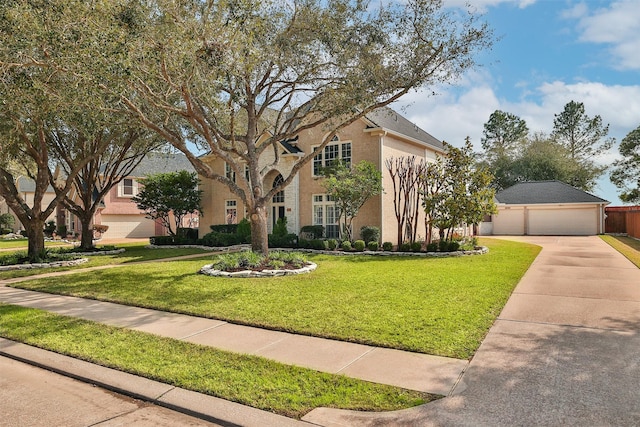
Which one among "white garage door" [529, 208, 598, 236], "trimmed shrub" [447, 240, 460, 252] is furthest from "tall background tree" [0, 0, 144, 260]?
"white garage door" [529, 208, 598, 236]

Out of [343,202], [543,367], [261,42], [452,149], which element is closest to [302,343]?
[543,367]

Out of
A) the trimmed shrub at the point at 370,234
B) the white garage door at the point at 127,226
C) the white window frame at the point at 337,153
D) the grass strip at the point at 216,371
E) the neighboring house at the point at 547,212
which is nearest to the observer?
the grass strip at the point at 216,371

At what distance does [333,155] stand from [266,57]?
10234 millimetres

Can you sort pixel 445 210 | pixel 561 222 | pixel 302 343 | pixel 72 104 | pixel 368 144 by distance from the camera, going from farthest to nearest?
pixel 561 222 → pixel 368 144 → pixel 445 210 → pixel 72 104 → pixel 302 343

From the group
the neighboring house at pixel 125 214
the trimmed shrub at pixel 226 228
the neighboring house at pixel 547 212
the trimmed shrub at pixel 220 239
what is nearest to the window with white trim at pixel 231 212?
the trimmed shrub at pixel 226 228

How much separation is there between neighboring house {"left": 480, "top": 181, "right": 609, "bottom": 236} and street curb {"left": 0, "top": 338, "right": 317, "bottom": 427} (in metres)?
28.7

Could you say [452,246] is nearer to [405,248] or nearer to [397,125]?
[405,248]

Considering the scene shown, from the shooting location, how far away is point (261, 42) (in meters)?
11.2

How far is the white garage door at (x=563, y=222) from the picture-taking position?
30047 mm

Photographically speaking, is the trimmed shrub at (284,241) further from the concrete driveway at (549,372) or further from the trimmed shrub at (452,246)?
the concrete driveway at (549,372)

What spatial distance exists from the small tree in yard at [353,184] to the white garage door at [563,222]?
18814mm

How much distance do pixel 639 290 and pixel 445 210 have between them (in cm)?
869

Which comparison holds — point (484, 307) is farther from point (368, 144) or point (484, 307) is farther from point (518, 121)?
point (518, 121)

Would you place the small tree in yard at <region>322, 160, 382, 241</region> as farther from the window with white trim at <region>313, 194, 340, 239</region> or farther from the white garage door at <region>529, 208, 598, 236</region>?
the white garage door at <region>529, 208, 598, 236</region>
